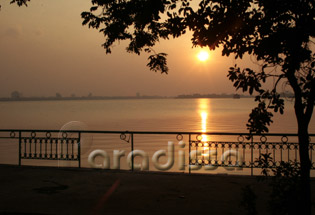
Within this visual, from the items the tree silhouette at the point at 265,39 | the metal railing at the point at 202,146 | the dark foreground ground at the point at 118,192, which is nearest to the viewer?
the tree silhouette at the point at 265,39

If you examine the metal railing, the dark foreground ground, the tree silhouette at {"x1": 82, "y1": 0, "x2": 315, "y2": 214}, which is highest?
the tree silhouette at {"x1": 82, "y1": 0, "x2": 315, "y2": 214}

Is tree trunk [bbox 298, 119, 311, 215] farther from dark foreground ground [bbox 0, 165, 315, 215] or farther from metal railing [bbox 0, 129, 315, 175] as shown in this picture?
dark foreground ground [bbox 0, 165, 315, 215]

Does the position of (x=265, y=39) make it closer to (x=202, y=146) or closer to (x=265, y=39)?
(x=265, y=39)

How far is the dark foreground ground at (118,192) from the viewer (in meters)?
6.82

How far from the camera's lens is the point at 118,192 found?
26.8 feet

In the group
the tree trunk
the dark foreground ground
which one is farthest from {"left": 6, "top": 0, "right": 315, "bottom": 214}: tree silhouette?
the dark foreground ground

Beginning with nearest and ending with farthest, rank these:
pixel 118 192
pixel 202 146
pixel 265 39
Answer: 1. pixel 265 39
2. pixel 118 192
3. pixel 202 146

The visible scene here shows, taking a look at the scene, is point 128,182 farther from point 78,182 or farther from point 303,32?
point 303,32

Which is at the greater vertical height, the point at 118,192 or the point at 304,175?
the point at 304,175

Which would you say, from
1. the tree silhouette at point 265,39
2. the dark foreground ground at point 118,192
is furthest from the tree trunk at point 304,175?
the dark foreground ground at point 118,192

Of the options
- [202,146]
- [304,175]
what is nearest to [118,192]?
[202,146]

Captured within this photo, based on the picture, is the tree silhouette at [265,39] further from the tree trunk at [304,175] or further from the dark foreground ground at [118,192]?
the dark foreground ground at [118,192]

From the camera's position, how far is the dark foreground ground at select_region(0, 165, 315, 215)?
6820mm

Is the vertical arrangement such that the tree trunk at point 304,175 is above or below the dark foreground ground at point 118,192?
above
